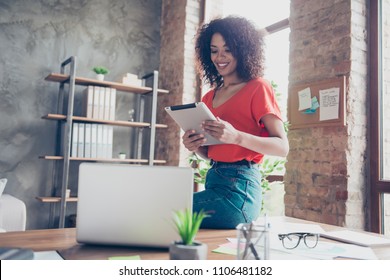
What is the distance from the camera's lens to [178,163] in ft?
13.4

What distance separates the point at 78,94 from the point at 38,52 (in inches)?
22.0

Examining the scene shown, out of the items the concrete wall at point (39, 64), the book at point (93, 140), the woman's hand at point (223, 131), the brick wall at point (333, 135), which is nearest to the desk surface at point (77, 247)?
the woman's hand at point (223, 131)

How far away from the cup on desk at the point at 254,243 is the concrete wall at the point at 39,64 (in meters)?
3.42

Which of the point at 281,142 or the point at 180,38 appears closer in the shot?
the point at 281,142

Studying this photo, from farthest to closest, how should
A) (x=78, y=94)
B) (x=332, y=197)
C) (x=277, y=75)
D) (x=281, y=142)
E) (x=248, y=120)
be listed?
(x=78, y=94), (x=277, y=75), (x=332, y=197), (x=248, y=120), (x=281, y=142)

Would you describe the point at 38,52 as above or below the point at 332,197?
above

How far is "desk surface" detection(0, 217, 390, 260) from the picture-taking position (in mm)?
913

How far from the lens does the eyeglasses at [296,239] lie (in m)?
1.06

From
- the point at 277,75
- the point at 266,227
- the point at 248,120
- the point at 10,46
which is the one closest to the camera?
the point at 266,227

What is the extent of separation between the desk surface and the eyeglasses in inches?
6.5

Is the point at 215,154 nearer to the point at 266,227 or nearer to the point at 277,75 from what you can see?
the point at 266,227

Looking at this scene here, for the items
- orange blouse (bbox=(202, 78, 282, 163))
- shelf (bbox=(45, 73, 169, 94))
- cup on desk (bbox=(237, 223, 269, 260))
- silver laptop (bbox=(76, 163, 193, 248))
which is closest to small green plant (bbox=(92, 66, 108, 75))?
shelf (bbox=(45, 73, 169, 94))
